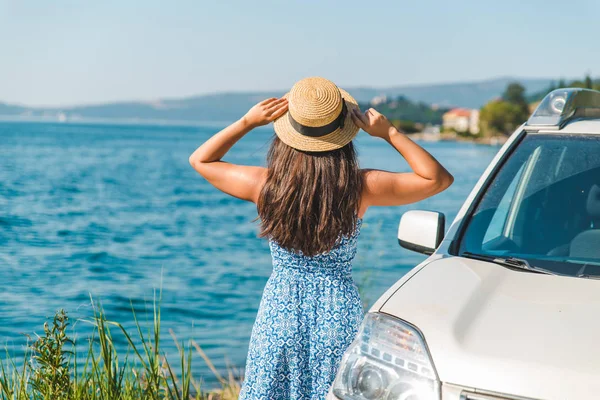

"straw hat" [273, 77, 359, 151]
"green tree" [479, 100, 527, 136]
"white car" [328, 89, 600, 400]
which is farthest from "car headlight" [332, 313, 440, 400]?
"green tree" [479, 100, 527, 136]

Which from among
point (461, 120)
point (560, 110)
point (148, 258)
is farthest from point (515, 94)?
point (560, 110)

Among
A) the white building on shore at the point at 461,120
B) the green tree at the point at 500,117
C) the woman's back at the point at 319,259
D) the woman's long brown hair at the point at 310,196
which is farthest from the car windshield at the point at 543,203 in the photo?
the white building on shore at the point at 461,120

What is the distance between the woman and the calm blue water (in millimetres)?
164

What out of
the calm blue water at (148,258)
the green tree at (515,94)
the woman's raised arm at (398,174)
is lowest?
the calm blue water at (148,258)

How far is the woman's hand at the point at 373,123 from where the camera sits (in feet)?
9.16

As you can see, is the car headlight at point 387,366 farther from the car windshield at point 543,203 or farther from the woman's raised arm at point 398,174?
the car windshield at point 543,203

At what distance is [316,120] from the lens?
2719mm

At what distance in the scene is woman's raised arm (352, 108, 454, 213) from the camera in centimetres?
280

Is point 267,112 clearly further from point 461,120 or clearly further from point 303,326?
point 461,120

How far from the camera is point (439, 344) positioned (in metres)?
2.28

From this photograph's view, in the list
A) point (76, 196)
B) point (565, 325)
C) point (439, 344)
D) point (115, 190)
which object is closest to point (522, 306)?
point (565, 325)

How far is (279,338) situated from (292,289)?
0.62ft

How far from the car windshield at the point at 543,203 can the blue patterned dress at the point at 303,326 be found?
56 centimetres

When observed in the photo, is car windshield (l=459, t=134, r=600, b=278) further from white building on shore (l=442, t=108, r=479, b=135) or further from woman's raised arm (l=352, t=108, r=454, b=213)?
white building on shore (l=442, t=108, r=479, b=135)
